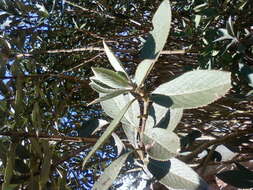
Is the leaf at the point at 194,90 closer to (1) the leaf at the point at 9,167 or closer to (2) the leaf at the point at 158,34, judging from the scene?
(2) the leaf at the point at 158,34

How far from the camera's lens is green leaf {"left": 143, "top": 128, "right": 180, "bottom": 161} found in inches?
25.2

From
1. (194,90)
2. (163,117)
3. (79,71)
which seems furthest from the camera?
(79,71)

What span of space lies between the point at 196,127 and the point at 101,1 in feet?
2.50

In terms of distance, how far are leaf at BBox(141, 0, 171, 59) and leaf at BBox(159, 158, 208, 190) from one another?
0.21 metres

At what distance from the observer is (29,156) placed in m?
0.87

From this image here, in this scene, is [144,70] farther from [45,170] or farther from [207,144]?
[207,144]

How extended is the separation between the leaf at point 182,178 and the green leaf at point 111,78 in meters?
0.19

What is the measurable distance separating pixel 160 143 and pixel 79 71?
1.37 meters

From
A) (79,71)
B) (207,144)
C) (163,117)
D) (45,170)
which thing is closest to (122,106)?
(163,117)

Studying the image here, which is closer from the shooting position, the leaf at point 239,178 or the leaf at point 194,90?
the leaf at point 194,90

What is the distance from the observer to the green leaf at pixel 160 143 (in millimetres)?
639

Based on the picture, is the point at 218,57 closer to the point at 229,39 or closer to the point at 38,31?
the point at 229,39

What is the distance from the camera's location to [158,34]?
661 mm

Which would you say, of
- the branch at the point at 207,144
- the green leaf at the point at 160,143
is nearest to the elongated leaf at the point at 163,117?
the green leaf at the point at 160,143
